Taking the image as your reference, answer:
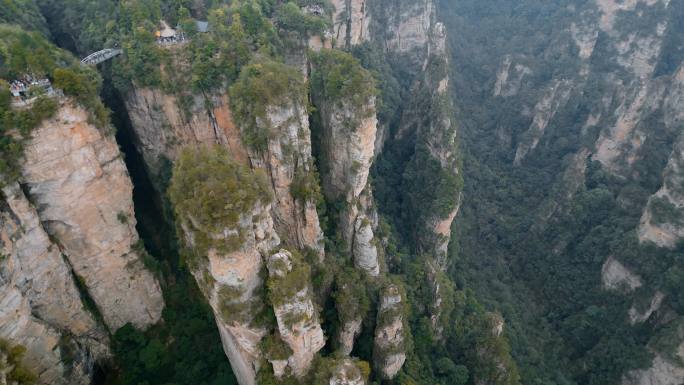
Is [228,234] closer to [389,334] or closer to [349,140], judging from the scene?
[349,140]

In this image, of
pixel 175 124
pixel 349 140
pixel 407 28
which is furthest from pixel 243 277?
pixel 407 28

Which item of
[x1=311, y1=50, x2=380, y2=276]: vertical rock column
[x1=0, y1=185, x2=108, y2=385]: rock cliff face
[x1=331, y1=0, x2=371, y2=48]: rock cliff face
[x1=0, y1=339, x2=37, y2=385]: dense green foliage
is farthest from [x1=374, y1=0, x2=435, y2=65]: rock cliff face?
[x1=0, y1=339, x2=37, y2=385]: dense green foliage

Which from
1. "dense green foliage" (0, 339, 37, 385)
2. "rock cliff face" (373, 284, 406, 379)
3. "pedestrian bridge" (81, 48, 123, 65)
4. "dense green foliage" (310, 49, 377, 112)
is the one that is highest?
"pedestrian bridge" (81, 48, 123, 65)

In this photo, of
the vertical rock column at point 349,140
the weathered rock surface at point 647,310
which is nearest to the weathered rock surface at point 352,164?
the vertical rock column at point 349,140

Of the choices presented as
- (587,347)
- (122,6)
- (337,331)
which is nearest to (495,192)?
(587,347)

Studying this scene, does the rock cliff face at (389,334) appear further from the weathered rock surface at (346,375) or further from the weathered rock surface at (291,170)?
the weathered rock surface at (291,170)

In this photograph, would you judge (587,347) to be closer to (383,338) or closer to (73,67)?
(383,338)

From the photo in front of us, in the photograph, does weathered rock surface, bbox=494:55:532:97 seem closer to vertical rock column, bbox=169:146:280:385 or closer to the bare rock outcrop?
the bare rock outcrop
